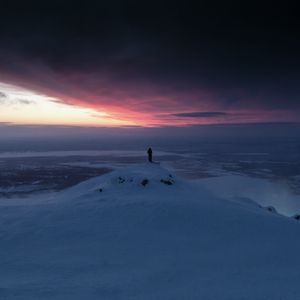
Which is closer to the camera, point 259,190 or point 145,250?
point 145,250

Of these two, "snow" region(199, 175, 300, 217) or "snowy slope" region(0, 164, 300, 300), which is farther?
"snow" region(199, 175, 300, 217)

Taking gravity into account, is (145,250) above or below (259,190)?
above

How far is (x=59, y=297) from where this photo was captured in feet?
28.2

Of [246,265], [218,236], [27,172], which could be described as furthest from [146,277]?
[27,172]

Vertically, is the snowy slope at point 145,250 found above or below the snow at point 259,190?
above

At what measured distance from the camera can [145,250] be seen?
1229cm

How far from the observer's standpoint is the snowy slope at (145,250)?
9195 millimetres

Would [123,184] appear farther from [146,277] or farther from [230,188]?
[230,188]

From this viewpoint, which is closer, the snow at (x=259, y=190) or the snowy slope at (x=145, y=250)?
the snowy slope at (x=145, y=250)

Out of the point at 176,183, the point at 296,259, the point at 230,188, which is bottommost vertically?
the point at 230,188

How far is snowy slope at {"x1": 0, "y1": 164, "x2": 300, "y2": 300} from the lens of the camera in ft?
30.2

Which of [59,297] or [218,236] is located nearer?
[59,297]

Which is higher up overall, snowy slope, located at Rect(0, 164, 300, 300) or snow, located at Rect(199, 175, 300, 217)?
snowy slope, located at Rect(0, 164, 300, 300)

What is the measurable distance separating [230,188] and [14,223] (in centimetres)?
4098
